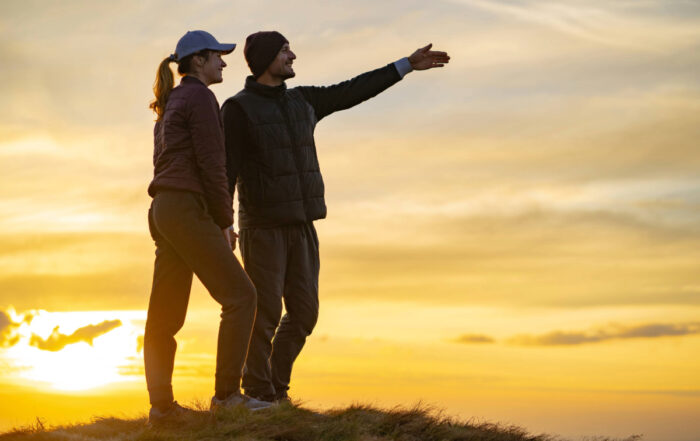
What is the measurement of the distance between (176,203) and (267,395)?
232 centimetres

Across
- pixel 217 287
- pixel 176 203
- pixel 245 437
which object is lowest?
pixel 245 437

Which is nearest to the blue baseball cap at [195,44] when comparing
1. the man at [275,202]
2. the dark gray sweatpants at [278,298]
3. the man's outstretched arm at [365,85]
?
the man at [275,202]

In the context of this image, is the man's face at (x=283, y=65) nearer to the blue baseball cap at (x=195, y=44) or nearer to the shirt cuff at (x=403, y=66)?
the blue baseball cap at (x=195, y=44)

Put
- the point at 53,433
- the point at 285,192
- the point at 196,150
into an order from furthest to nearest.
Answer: the point at 285,192 < the point at 53,433 < the point at 196,150

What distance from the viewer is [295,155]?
26.5ft

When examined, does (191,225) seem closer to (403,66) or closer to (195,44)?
(195,44)

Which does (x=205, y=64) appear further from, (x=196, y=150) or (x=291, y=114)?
(x=291, y=114)

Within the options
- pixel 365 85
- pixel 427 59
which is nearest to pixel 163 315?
pixel 365 85

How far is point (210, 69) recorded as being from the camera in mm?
7070

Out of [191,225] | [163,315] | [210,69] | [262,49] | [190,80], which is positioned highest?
[262,49]

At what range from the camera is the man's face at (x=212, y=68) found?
7.05 m

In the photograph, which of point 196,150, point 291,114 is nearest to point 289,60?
point 291,114

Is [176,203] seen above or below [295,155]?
below

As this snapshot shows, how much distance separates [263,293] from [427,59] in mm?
3079
